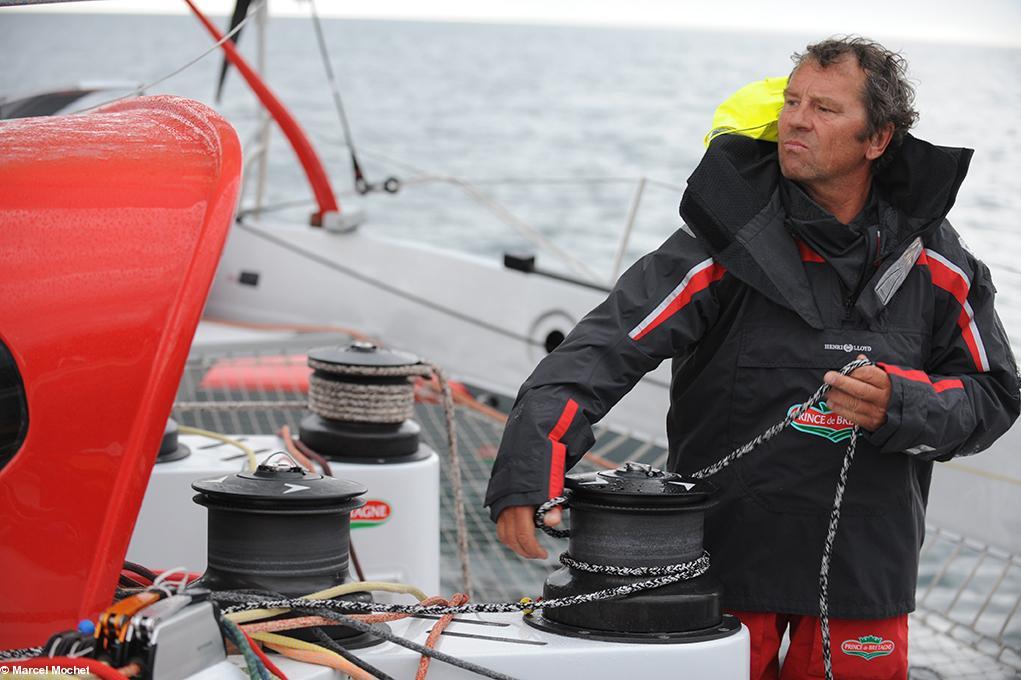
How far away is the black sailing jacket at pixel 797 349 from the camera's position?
6.95 feet

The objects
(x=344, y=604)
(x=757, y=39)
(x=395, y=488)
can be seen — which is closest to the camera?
(x=344, y=604)

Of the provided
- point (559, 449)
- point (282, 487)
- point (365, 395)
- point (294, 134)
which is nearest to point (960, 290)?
point (559, 449)

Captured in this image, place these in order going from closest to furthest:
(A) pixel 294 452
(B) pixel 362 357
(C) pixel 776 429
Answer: (C) pixel 776 429
(A) pixel 294 452
(B) pixel 362 357

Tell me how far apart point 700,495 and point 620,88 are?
38.5 m

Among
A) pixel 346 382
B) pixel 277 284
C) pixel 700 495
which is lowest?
pixel 277 284

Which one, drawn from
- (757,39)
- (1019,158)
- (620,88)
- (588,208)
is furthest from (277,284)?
(757,39)

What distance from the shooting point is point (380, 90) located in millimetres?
40281

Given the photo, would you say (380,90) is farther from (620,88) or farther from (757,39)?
(757,39)

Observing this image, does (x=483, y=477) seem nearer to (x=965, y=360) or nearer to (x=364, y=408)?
(x=364, y=408)

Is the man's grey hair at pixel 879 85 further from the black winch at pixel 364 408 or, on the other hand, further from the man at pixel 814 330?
the black winch at pixel 364 408

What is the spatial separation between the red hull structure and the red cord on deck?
143 inches

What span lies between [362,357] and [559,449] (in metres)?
1.17

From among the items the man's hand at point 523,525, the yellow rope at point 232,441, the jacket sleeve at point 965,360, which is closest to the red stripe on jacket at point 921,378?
the jacket sleeve at point 965,360

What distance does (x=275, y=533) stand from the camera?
1814 mm
